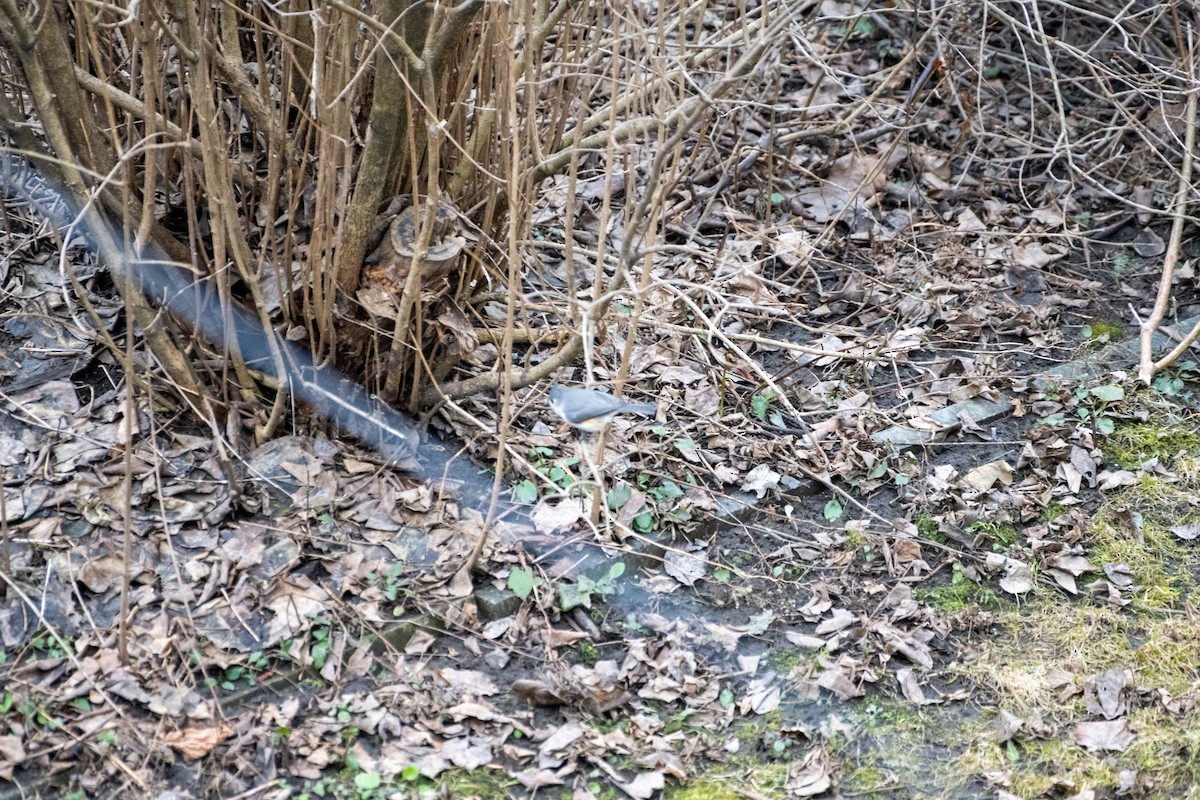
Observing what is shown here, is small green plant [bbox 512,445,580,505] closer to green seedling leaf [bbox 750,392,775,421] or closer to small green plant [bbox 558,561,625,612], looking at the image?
small green plant [bbox 558,561,625,612]

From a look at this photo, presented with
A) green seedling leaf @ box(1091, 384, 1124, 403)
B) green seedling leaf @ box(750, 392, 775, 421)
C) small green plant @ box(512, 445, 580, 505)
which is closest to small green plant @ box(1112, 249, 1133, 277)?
green seedling leaf @ box(1091, 384, 1124, 403)

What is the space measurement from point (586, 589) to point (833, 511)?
37.0 inches

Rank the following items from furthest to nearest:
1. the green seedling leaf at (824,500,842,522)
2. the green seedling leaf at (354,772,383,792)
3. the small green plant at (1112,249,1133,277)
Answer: the small green plant at (1112,249,1133,277) < the green seedling leaf at (824,500,842,522) < the green seedling leaf at (354,772,383,792)

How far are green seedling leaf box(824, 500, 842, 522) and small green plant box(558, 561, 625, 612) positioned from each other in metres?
0.76

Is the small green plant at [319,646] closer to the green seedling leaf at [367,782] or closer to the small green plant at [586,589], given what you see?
the green seedling leaf at [367,782]

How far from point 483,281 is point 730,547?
122cm

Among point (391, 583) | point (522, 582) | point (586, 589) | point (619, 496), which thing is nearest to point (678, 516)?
point (619, 496)

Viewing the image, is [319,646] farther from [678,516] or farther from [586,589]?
[678,516]

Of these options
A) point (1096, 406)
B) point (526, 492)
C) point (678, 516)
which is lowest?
point (1096, 406)

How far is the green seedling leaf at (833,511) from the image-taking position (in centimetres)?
350

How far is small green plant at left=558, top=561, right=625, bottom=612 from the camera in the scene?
3068 millimetres

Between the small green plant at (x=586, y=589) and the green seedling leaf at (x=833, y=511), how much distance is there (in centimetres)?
76

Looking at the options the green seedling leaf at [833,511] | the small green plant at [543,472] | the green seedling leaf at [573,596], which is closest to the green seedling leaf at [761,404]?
the green seedling leaf at [833,511]

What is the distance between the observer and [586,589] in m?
3.10
